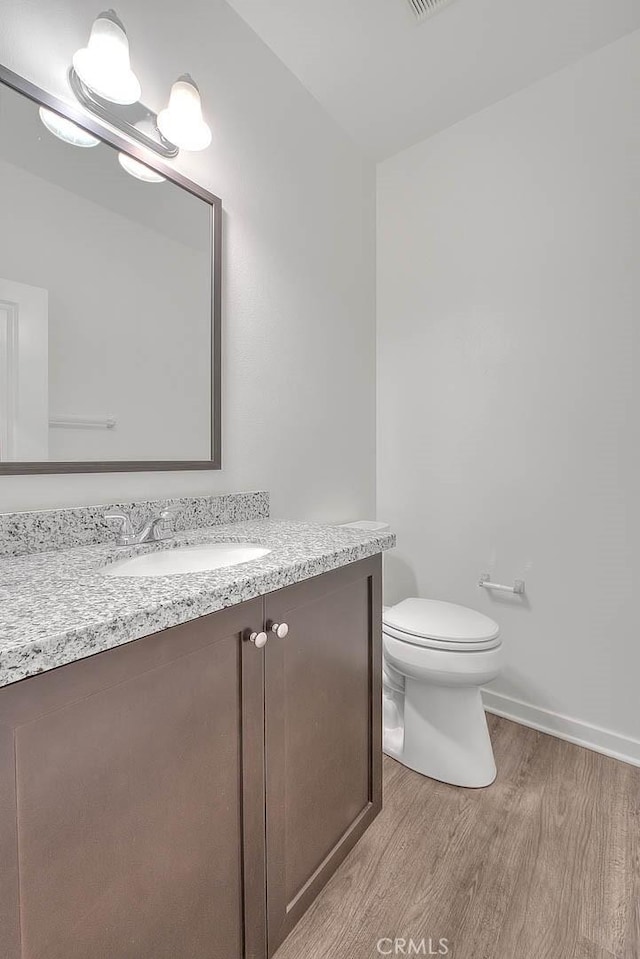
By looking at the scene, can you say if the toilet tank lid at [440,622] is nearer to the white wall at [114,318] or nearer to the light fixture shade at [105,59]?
the white wall at [114,318]

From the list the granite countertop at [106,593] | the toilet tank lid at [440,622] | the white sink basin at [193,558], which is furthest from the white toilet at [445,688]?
the white sink basin at [193,558]

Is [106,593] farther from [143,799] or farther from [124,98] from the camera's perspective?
[124,98]

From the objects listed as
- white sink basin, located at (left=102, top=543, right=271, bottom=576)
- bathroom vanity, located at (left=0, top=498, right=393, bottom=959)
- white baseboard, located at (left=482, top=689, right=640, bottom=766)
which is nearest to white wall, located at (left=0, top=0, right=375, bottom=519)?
white sink basin, located at (left=102, top=543, right=271, bottom=576)

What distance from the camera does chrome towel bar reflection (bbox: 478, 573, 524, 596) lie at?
1.93 meters

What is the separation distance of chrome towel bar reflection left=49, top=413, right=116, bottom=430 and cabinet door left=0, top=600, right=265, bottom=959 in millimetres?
688

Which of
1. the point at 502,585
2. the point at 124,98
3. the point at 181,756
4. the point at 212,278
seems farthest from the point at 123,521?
the point at 502,585

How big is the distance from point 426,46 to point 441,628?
2.12 metres

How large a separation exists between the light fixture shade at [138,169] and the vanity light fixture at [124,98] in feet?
0.18

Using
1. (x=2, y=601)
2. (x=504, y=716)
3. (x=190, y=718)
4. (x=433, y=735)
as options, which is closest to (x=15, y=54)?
(x=2, y=601)

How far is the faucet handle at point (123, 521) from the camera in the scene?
3.80 feet

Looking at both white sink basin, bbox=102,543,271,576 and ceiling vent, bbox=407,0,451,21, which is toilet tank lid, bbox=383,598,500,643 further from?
ceiling vent, bbox=407,0,451,21

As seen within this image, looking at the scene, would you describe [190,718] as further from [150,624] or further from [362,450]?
[362,450]

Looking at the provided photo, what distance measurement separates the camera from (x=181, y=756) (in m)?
0.74

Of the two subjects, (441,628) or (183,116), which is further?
(441,628)
